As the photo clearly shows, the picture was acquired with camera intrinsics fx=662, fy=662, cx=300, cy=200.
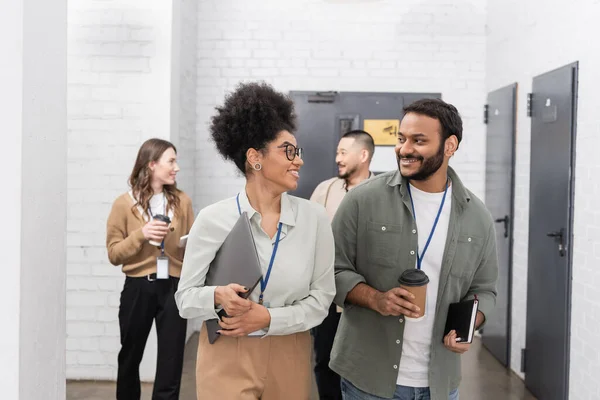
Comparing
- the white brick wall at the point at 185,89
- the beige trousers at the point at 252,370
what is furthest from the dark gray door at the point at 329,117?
the beige trousers at the point at 252,370

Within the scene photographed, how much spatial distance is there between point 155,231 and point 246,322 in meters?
1.58

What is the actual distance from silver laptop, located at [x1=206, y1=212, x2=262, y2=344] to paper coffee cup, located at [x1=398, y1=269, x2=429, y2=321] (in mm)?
400

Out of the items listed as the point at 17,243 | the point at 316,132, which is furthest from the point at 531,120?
the point at 17,243

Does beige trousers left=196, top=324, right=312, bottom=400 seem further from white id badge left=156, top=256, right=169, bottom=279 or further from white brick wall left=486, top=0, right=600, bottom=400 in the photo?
white brick wall left=486, top=0, right=600, bottom=400

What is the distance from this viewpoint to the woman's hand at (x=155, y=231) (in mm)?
3189

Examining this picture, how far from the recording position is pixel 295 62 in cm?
577

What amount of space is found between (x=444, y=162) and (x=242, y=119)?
62cm

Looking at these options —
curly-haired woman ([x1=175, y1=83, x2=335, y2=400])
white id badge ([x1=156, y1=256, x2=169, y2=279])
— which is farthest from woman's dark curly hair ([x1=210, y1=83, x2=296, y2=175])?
white id badge ([x1=156, y1=256, x2=169, y2=279])

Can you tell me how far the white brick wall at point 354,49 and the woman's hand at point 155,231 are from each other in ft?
8.92

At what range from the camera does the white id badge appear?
326cm

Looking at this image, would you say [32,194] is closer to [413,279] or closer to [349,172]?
[413,279]

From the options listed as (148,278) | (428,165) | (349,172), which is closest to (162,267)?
(148,278)

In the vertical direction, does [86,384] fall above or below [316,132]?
below

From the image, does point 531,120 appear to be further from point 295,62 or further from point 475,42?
point 295,62
